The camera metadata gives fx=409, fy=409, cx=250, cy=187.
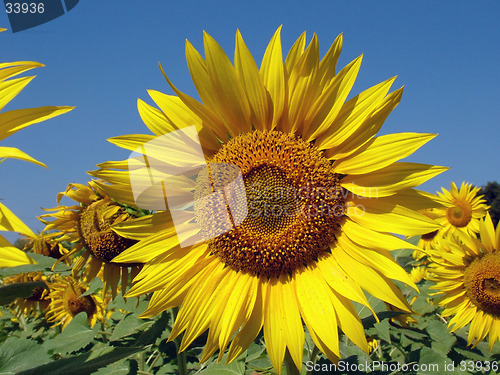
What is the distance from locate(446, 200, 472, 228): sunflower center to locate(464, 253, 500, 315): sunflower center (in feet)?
11.8

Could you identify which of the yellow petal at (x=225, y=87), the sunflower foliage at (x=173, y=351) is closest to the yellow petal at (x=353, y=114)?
the yellow petal at (x=225, y=87)

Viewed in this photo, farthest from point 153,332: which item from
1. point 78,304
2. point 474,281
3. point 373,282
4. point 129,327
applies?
point 474,281

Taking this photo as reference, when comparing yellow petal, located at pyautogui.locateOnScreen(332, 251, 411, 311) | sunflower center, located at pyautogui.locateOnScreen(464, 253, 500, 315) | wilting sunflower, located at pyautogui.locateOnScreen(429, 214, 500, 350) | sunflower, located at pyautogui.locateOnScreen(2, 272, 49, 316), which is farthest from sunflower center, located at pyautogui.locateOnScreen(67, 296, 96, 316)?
sunflower center, located at pyautogui.locateOnScreen(464, 253, 500, 315)

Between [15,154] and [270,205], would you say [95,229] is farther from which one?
[15,154]

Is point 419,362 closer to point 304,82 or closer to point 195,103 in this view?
point 304,82

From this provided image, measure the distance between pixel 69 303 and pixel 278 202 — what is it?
5.45 metres

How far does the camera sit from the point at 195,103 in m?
2.53

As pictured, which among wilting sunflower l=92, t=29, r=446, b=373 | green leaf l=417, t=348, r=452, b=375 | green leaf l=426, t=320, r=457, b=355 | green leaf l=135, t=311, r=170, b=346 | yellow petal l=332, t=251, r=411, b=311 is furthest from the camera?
green leaf l=426, t=320, r=457, b=355

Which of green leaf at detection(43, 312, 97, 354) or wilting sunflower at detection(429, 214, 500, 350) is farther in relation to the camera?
wilting sunflower at detection(429, 214, 500, 350)

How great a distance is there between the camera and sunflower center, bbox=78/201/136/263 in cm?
359

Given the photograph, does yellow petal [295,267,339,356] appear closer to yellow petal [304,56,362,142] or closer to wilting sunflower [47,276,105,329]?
yellow petal [304,56,362,142]

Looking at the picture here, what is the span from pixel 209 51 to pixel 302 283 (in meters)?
1.51

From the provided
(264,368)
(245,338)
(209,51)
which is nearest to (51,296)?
(264,368)

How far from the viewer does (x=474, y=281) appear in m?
5.60
